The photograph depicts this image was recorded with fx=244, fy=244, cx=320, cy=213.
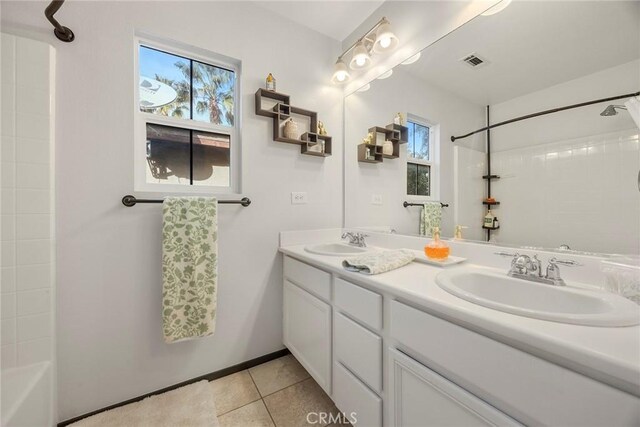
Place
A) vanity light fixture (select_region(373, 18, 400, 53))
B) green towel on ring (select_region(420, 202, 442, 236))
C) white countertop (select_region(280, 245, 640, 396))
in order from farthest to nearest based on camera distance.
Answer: vanity light fixture (select_region(373, 18, 400, 53)) → green towel on ring (select_region(420, 202, 442, 236)) → white countertop (select_region(280, 245, 640, 396))

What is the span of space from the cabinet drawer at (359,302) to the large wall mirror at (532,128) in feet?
2.17

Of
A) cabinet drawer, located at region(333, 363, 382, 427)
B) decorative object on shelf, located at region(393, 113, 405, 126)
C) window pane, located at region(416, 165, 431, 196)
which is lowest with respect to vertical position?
cabinet drawer, located at region(333, 363, 382, 427)

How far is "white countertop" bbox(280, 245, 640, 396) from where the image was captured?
0.46 metres

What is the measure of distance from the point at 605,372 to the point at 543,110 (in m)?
0.95

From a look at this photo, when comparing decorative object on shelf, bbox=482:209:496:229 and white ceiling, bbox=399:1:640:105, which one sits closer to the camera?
white ceiling, bbox=399:1:640:105

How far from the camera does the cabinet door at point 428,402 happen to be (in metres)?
0.65

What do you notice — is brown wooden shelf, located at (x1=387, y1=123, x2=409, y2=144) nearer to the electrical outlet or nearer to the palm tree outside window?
the electrical outlet

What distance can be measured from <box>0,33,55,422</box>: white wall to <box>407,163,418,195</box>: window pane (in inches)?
75.2

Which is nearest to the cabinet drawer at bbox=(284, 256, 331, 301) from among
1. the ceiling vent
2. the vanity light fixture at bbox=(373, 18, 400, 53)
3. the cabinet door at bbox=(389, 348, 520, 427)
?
the cabinet door at bbox=(389, 348, 520, 427)

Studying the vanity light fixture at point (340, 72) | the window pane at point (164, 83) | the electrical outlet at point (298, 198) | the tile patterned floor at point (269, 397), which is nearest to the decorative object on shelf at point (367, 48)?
the vanity light fixture at point (340, 72)

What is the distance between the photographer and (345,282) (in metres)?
1.15

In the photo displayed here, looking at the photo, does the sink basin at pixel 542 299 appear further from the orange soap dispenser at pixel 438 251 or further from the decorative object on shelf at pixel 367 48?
the decorative object on shelf at pixel 367 48

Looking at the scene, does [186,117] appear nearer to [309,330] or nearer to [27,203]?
[27,203]

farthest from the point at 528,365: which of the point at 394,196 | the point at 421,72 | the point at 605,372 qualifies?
the point at 421,72
